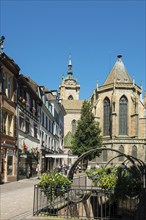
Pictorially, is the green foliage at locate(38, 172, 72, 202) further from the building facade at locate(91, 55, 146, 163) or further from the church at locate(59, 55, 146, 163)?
the building facade at locate(91, 55, 146, 163)

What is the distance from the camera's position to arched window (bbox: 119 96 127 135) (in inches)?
2886

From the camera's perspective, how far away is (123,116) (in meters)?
74.1

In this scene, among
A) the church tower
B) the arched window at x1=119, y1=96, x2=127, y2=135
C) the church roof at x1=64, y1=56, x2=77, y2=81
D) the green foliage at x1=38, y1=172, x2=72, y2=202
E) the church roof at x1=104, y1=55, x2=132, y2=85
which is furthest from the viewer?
the church roof at x1=64, y1=56, x2=77, y2=81

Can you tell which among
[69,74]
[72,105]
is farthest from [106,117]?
[69,74]

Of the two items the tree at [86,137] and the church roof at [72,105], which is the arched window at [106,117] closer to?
the church roof at [72,105]

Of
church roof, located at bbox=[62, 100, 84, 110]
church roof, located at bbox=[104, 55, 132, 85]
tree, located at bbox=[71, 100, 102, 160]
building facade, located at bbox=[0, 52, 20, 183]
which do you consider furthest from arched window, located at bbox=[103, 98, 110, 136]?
building facade, located at bbox=[0, 52, 20, 183]

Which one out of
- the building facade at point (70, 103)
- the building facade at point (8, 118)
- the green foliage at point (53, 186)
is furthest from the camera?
the building facade at point (70, 103)

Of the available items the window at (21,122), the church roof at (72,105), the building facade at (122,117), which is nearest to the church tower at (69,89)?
the church roof at (72,105)

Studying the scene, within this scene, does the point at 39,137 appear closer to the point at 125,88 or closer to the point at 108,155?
the point at 108,155

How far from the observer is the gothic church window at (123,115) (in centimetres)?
7331

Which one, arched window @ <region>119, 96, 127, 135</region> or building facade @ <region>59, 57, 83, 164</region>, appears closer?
arched window @ <region>119, 96, 127, 135</region>

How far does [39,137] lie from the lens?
38.6 meters

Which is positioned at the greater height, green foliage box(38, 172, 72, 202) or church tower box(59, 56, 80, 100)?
church tower box(59, 56, 80, 100)

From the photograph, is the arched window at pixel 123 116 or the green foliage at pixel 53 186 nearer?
the green foliage at pixel 53 186
